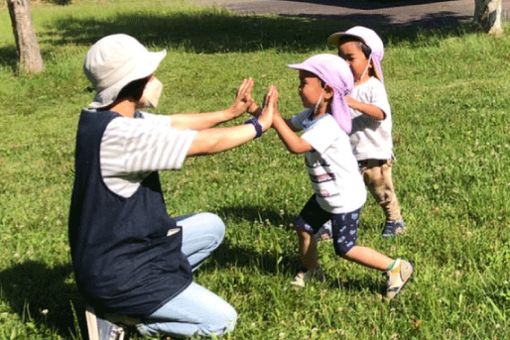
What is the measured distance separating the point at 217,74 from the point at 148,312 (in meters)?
12.1

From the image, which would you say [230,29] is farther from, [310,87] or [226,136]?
[226,136]

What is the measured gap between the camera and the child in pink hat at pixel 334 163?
12.9 feet

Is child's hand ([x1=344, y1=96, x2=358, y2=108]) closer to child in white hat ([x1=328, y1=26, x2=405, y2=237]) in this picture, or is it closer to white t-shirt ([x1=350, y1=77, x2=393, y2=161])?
child in white hat ([x1=328, y1=26, x2=405, y2=237])

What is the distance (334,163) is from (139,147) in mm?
1342

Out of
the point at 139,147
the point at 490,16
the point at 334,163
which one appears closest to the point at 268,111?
the point at 334,163

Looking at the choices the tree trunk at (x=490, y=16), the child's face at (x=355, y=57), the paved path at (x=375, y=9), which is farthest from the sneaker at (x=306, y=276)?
the paved path at (x=375, y=9)

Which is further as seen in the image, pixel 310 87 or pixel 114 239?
pixel 310 87

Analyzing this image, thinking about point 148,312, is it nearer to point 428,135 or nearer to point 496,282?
point 496,282

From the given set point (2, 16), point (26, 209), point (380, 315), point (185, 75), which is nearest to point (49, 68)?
point (185, 75)

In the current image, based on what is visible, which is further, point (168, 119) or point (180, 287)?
point (168, 119)

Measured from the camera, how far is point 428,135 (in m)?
7.79

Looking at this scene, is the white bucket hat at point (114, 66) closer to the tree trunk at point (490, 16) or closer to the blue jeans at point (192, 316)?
the blue jeans at point (192, 316)

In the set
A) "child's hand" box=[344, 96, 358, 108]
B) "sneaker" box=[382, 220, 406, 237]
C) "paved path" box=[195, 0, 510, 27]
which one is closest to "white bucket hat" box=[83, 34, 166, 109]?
"child's hand" box=[344, 96, 358, 108]

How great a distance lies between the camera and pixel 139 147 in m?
3.25
